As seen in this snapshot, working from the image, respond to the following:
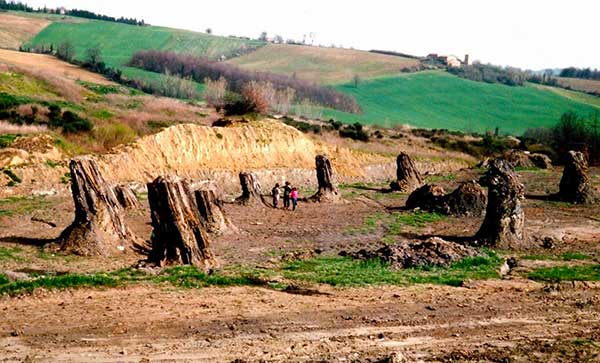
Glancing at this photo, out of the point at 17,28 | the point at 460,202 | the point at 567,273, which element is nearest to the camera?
the point at 567,273

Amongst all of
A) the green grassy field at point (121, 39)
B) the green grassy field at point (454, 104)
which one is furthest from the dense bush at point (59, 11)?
the green grassy field at point (454, 104)

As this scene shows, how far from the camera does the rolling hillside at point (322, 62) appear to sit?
491ft

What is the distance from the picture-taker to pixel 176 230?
2264cm

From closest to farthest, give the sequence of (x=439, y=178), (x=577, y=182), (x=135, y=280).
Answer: (x=135, y=280), (x=577, y=182), (x=439, y=178)

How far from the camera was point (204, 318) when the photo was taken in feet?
53.2

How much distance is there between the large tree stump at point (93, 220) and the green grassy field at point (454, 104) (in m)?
81.7

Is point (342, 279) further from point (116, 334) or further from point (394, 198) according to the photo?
point (394, 198)

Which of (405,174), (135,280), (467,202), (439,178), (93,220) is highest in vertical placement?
(467,202)

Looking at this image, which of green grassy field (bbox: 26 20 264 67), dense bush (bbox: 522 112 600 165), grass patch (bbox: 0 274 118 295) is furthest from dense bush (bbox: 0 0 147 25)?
grass patch (bbox: 0 274 118 295)

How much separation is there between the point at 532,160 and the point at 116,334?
58.9 metres

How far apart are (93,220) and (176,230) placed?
428 centimetres

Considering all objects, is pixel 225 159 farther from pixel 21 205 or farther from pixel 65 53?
pixel 65 53

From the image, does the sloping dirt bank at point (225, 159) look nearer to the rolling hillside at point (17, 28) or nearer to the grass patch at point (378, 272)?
the grass patch at point (378, 272)

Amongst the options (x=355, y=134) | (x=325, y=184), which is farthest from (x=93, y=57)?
(x=325, y=184)
